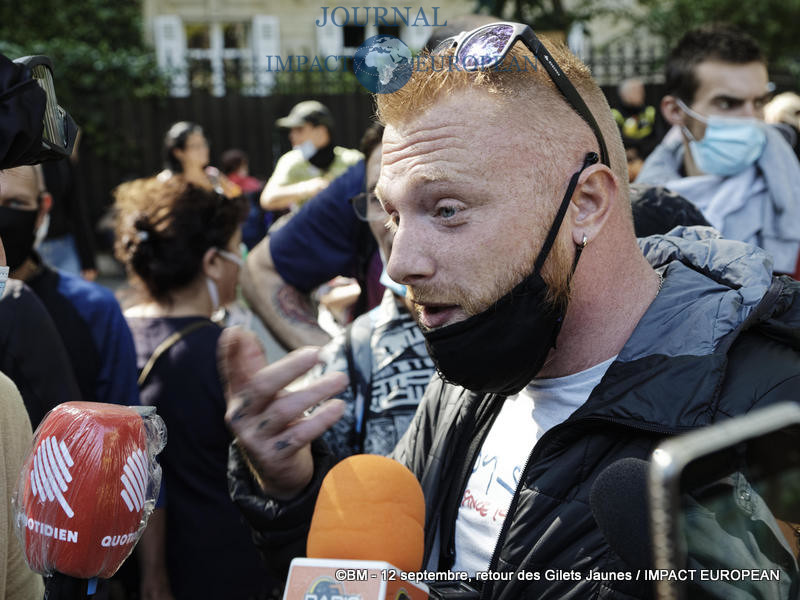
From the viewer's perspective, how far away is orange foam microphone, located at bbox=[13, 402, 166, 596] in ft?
4.63

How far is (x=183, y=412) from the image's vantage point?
10.2 feet

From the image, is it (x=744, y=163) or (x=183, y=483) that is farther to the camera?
(x=744, y=163)

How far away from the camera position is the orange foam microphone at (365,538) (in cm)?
137

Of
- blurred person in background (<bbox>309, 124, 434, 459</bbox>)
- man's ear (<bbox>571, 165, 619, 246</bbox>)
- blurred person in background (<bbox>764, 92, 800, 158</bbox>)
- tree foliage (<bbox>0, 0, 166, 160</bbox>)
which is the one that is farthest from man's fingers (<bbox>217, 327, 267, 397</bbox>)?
tree foliage (<bbox>0, 0, 166, 160</bbox>)

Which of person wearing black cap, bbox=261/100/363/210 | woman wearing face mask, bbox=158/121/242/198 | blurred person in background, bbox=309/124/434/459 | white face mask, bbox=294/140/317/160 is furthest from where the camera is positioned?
woman wearing face mask, bbox=158/121/242/198

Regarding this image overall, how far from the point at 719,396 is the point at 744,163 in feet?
8.68

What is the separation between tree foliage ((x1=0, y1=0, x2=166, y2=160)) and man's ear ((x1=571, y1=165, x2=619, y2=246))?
13422 millimetres

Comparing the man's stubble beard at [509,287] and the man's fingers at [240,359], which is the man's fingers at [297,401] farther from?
the man's stubble beard at [509,287]

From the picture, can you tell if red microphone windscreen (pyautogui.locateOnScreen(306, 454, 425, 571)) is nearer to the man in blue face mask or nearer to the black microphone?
the black microphone

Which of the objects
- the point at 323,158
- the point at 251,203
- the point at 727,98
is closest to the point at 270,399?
the point at 727,98

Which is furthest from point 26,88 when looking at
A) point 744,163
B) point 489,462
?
point 744,163

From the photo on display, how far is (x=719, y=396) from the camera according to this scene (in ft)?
5.19

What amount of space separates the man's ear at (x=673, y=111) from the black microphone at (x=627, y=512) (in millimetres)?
3299

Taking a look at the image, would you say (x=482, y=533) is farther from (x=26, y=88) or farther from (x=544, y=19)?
(x=544, y=19)
